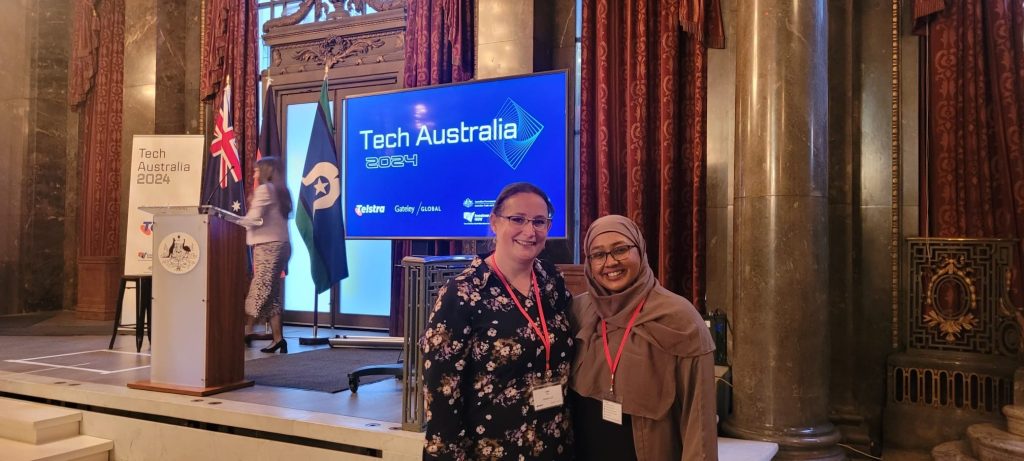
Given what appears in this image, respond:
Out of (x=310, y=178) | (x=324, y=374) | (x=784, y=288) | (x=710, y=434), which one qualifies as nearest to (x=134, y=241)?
(x=310, y=178)

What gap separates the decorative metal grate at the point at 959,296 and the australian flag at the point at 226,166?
16.5 ft

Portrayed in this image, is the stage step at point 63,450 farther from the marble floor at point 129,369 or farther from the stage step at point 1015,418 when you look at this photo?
the stage step at point 1015,418

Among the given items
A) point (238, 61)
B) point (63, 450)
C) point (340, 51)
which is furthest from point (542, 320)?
point (238, 61)

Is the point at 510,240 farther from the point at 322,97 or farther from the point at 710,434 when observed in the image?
the point at 322,97

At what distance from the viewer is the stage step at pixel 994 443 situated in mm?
3055

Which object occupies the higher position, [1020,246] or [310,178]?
[310,178]

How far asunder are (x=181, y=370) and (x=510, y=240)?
265cm

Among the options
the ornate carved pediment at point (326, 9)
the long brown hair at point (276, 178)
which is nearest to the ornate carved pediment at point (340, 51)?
the ornate carved pediment at point (326, 9)

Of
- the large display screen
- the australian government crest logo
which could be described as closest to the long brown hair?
the large display screen

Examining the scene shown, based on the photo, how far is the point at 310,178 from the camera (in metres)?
5.59

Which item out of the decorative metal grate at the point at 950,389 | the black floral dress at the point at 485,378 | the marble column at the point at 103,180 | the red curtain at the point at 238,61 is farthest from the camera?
the marble column at the point at 103,180

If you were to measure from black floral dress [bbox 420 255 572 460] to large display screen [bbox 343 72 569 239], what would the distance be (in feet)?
7.90

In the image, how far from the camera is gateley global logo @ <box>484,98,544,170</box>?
4281 mm

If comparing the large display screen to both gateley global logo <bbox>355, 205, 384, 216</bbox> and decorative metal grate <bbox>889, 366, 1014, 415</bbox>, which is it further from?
decorative metal grate <bbox>889, 366, 1014, 415</bbox>
